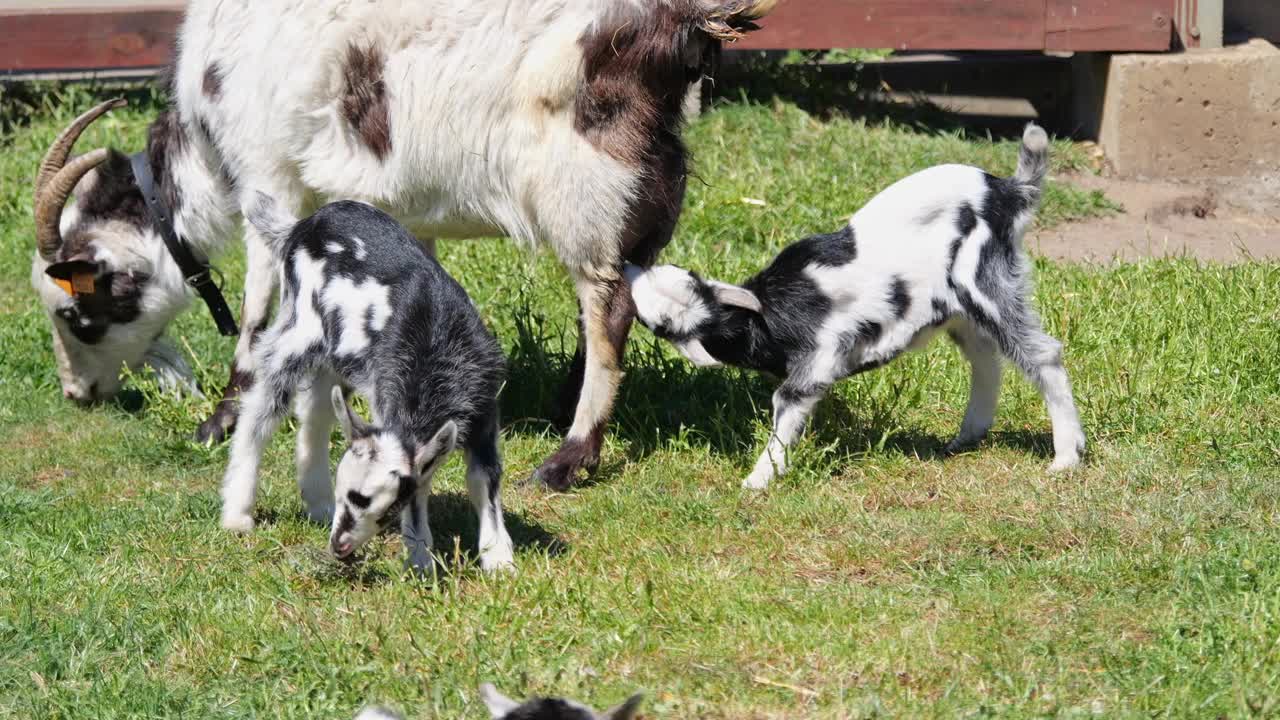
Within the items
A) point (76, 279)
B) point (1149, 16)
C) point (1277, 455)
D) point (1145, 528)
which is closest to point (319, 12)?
point (76, 279)

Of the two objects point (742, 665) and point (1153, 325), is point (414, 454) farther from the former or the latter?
point (1153, 325)

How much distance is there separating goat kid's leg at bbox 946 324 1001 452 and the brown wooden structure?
3810mm

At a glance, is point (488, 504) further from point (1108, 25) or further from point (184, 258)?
point (1108, 25)

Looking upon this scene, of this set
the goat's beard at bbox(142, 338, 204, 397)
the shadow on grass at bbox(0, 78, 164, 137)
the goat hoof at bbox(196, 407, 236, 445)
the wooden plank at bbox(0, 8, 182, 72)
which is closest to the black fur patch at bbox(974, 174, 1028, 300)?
the goat hoof at bbox(196, 407, 236, 445)

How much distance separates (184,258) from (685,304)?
99.0 inches

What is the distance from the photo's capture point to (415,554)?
183 inches

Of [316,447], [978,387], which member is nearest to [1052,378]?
[978,387]

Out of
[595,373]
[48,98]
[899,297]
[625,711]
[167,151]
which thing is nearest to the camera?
[625,711]

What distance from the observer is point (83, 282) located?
6.75 meters

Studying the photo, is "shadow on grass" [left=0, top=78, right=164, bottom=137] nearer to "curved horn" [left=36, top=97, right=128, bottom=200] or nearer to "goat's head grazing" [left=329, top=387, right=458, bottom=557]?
"curved horn" [left=36, top=97, right=128, bottom=200]

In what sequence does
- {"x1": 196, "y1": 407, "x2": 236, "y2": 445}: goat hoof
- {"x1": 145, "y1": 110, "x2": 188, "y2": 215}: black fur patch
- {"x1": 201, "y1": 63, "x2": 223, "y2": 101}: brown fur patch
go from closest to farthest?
{"x1": 201, "y1": 63, "x2": 223, "y2": 101}: brown fur patch
{"x1": 196, "y1": 407, "x2": 236, "y2": 445}: goat hoof
{"x1": 145, "y1": 110, "x2": 188, "y2": 215}: black fur patch

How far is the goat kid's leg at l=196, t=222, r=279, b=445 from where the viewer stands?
6.20 m

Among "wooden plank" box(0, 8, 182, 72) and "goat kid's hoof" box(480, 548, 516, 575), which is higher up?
"wooden plank" box(0, 8, 182, 72)

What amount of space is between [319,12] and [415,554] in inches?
92.3
